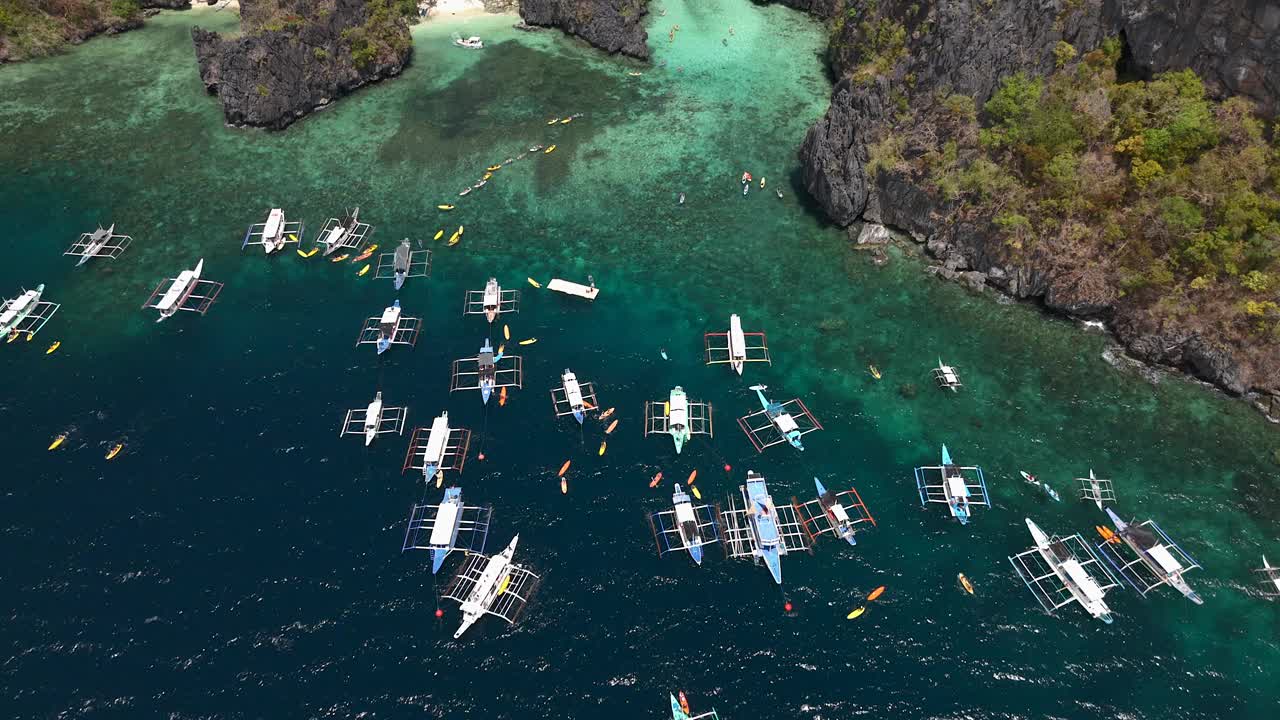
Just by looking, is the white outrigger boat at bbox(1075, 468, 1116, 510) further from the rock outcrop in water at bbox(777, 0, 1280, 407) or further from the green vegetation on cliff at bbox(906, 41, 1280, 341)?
the green vegetation on cliff at bbox(906, 41, 1280, 341)

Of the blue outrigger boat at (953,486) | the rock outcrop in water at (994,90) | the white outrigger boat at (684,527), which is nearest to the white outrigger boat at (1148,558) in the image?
the blue outrigger boat at (953,486)

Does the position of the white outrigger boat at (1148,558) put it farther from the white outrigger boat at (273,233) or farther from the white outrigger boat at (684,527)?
the white outrigger boat at (273,233)

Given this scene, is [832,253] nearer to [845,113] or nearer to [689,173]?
[845,113]

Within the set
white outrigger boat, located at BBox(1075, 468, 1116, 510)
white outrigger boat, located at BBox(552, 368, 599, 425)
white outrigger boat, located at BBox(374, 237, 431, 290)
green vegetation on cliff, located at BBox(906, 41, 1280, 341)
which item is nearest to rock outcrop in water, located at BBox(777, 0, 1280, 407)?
green vegetation on cliff, located at BBox(906, 41, 1280, 341)

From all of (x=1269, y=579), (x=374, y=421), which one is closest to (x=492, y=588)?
(x=374, y=421)

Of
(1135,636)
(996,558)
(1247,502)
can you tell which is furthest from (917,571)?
(1247,502)
